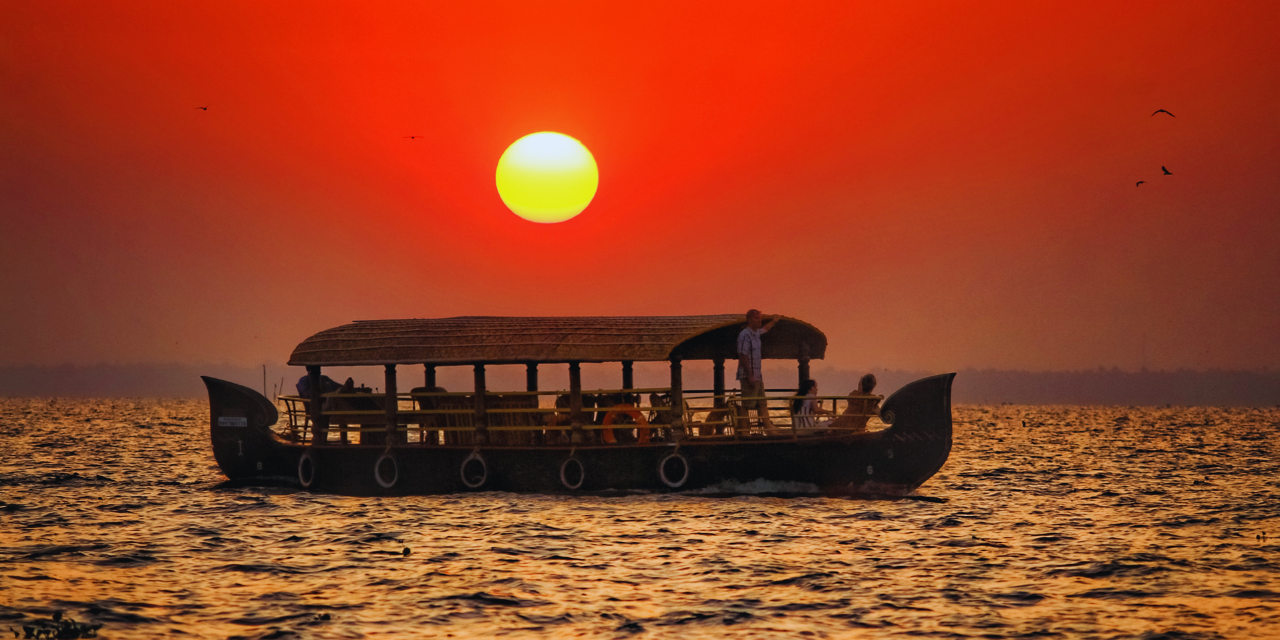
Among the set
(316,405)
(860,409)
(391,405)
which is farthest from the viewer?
(316,405)

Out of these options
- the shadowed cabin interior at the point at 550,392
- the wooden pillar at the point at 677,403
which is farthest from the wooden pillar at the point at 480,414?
the wooden pillar at the point at 677,403

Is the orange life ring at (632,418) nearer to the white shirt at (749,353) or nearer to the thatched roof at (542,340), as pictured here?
the thatched roof at (542,340)

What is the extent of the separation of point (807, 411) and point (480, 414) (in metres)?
6.23

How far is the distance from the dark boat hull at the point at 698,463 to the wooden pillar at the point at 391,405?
0.95 ft

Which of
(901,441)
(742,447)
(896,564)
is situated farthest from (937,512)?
(896,564)

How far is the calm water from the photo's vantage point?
12.8m

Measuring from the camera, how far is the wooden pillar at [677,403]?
21.3 m

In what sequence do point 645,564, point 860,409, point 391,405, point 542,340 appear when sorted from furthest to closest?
point 391,405, point 542,340, point 860,409, point 645,564

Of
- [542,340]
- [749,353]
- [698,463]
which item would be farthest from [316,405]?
[749,353]

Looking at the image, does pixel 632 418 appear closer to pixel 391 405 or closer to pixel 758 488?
pixel 758 488

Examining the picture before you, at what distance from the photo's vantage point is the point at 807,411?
21859 mm

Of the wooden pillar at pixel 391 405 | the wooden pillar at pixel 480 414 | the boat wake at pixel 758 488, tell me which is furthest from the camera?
the wooden pillar at pixel 391 405

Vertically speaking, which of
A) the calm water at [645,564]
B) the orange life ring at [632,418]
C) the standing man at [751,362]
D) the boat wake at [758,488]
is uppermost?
the standing man at [751,362]

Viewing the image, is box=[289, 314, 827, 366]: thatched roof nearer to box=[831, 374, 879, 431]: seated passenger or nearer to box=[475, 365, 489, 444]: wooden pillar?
box=[475, 365, 489, 444]: wooden pillar
